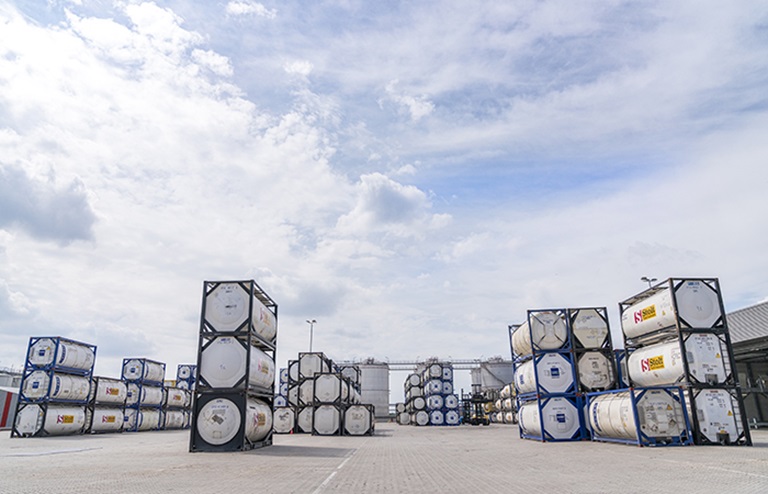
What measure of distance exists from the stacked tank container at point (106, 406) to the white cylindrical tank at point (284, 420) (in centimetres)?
1232

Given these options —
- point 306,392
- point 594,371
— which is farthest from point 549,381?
point 306,392

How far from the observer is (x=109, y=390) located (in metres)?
35.1

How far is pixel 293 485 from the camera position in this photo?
30.6 feet

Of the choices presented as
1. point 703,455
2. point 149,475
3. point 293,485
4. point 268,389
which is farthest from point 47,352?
point 703,455

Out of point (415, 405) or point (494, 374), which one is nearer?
point (415, 405)

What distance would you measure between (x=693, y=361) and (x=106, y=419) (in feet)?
121

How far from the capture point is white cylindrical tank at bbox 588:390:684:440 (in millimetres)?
17062

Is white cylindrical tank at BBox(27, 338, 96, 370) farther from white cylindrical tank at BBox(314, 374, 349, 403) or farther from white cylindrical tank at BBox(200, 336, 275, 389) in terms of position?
white cylindrical tank at BBox(200, 336, 275, 389)

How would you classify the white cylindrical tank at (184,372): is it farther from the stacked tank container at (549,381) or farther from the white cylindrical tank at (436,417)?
the stacked tank container at (549,381)

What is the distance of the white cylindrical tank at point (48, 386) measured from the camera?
2894 cm

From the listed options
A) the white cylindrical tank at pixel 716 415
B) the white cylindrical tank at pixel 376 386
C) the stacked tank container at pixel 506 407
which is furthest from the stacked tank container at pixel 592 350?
the white cylindrical tank at pixel 376 386

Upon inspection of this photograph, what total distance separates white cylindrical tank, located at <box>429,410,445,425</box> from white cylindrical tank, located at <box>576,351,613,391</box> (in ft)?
109

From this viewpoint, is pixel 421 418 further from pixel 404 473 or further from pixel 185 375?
pixel 404 473

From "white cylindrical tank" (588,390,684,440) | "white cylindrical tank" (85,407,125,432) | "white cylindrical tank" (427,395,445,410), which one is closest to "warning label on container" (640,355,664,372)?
"white cylindrical tank" (588,390,684,440)
